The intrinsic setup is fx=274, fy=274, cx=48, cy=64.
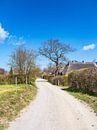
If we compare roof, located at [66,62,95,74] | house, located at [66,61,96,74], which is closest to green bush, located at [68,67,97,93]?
house, located at [66,61,96,74]

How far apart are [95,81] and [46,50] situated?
1939 inches

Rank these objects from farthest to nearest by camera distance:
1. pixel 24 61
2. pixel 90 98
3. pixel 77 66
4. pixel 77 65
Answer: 1. pixel 77 65
2. pixel 77 66
3. pixel 24 61
4. pixel 90 98

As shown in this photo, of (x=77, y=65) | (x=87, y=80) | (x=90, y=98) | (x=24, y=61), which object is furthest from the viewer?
(x=77, y=65)

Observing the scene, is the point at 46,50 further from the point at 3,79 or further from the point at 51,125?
the point at 51,125

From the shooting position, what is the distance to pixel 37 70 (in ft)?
179

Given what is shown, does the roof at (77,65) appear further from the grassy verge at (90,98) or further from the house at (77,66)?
the grassy verge at (90,98)

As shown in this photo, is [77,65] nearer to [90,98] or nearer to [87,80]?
[87,80]

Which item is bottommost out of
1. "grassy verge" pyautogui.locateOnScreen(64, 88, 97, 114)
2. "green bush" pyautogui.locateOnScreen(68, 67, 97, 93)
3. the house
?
"grassy verge" pyautogui.locateOnScreen(64, 88, 97, 114)

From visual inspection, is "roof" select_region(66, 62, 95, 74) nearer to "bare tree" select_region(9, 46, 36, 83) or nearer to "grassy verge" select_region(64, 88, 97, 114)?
"bare tree" select_region(9, 46, 36, 83)

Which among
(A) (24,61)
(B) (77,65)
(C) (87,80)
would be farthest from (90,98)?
(B) (77,65)

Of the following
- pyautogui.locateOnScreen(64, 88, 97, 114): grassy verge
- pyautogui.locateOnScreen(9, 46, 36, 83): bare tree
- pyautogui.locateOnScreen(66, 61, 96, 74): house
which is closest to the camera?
pyautogui.locateOnScreen(64, 88, 97, 114): grassy verge

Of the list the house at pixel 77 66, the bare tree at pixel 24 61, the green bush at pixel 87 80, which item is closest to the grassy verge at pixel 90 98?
the green bush at pixel 87 80

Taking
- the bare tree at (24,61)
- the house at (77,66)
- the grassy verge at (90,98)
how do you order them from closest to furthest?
1. the grassy verge at (90,98)
2. the bare tree at (24,61)
3. the house at (77,66)

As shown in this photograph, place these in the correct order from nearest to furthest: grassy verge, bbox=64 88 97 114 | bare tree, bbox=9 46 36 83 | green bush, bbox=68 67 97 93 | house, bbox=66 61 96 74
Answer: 1. grassy verge, bbox=64 88 97 114
2. green bush, bbox=68 67 97 93
3. bare tree, bbox=9 46 36 83
4. house, bbox=66 61 96 74
